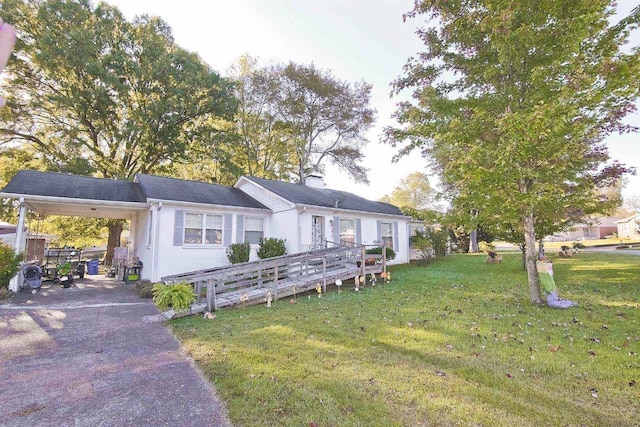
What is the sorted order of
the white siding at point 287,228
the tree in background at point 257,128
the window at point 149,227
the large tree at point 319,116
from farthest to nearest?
the tree in background at point 257,128 < the large tree at point 319,116 < the white siding at point 287,228 < the window at point 149,227

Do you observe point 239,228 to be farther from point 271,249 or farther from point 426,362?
point 426,362

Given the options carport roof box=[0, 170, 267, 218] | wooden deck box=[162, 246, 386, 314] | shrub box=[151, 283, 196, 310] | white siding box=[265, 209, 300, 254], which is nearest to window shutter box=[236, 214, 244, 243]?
carport roof box=[0, 170, 267, 218]

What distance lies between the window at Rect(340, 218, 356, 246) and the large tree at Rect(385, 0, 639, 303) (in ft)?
23.3

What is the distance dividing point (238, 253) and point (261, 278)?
13.1 ft

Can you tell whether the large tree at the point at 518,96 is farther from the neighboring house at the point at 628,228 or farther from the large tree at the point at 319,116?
the neighboring house at the point at 628,228

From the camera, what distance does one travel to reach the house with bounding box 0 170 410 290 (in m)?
11.7

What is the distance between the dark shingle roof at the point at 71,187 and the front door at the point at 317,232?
22.6 feet

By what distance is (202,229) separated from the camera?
13.0 meters

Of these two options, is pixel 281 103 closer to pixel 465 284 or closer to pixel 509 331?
pixel 465 284

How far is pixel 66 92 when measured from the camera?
Answer: 18.8m

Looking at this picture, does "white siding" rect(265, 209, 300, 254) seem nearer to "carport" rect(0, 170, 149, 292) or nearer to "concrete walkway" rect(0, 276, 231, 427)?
"carport" rect(0, 170, 149, 292)

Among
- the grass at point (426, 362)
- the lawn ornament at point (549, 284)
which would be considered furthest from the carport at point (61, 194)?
the lawn ornament at point (549, 284)

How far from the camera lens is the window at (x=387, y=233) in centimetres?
1773

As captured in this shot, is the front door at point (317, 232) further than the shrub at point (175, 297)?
Yes
